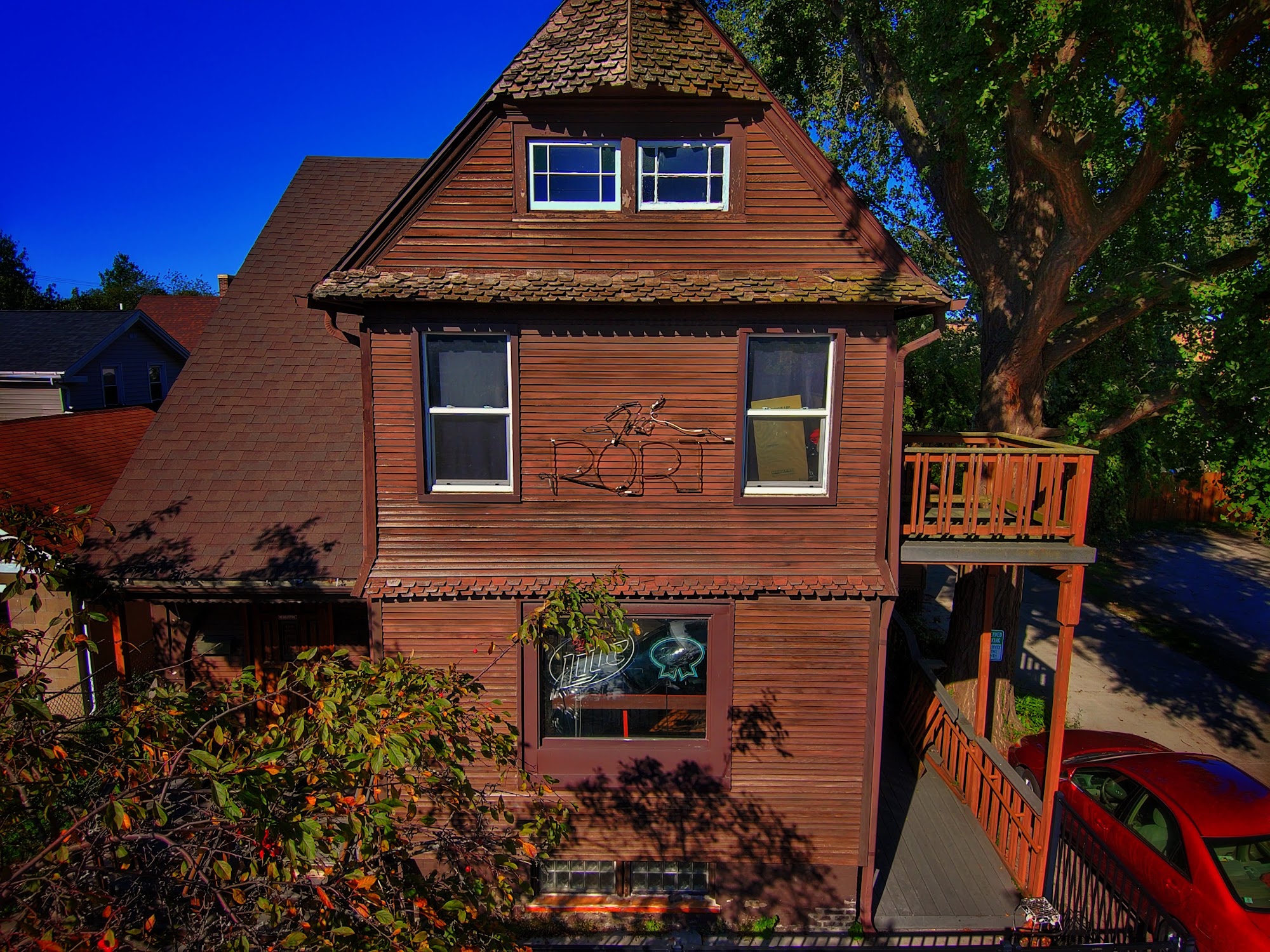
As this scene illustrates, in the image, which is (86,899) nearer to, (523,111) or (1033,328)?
(523,111)

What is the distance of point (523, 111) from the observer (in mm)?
7414

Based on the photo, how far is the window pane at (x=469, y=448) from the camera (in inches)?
301

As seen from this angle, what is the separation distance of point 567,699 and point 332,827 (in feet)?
15.5

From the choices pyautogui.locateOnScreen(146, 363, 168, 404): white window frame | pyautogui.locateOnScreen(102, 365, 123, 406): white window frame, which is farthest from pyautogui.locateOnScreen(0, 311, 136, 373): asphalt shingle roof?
pyautogui.locateOnScreen(146, 363, 168, 404): white window frame

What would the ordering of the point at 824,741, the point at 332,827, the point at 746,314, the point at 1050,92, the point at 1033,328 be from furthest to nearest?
1. the point at 1033,328
2. the point at 1050,92
3. the point at 824,741
4. the point at 746,314
5. the point at 332,827

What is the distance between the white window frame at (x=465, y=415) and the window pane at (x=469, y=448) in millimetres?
25

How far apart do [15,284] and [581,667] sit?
68.7 m

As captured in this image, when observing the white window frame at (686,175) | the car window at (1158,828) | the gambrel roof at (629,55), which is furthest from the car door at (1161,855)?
the gambrel roof at (629,55)

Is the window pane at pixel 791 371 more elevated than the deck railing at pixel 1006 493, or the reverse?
the window pane at pixel 791 371

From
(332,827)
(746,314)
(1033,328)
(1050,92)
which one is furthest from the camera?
(1033,328)

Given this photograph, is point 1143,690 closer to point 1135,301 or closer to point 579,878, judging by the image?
point 1135,301

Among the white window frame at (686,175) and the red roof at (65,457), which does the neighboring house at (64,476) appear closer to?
the red roof at (65,457)

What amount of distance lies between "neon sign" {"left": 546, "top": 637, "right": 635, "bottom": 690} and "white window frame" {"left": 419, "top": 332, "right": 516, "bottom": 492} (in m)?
1.98

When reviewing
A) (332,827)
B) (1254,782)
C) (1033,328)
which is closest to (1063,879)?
(1254,782)
